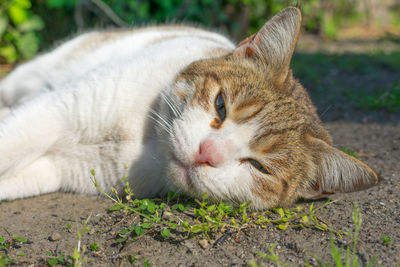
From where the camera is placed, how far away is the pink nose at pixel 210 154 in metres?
2.29

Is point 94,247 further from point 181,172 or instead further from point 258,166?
point 258,166

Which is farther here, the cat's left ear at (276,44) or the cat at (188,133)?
the cat's left ear at (276,44)

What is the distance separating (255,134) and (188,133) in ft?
1.43

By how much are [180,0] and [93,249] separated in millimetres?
6179

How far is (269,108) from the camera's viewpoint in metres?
2.62

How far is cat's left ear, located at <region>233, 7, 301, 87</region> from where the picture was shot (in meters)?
2.63

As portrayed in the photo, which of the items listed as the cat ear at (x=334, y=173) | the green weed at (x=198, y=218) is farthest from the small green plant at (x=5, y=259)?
the cat ear at (x=334, y=173)

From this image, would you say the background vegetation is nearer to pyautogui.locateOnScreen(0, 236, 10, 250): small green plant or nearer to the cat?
the cat

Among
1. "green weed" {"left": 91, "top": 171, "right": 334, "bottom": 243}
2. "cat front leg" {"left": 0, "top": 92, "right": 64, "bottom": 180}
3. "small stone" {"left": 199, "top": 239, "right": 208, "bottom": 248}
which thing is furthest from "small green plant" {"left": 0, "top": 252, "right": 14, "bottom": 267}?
"small stone" {"left": 199, "top": 239, "right": 208, "bottom": 248}

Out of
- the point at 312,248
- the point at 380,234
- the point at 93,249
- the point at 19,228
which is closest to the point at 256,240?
the point at 312,248

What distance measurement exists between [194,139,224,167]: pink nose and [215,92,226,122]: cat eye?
0.29 m

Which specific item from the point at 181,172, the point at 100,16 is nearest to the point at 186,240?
the point at 181,172

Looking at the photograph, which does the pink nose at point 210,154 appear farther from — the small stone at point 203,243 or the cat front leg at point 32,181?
the cat front leg at point 32,181

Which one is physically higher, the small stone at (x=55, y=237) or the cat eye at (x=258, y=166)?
the cat eye at (x=258, y=166)
